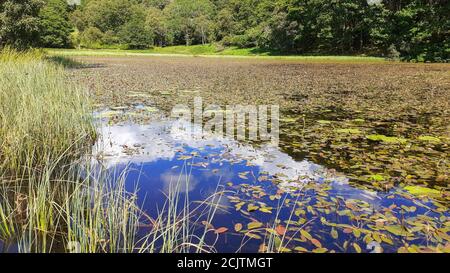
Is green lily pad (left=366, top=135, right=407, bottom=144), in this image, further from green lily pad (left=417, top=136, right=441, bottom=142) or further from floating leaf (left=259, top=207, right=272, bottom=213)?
floating leaf (left=259, top=207, right=272, bottom=213)

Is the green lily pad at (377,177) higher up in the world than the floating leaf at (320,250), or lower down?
higher up

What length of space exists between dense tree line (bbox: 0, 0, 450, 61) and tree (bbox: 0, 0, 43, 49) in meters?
0.05

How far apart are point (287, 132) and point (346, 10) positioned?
119ft

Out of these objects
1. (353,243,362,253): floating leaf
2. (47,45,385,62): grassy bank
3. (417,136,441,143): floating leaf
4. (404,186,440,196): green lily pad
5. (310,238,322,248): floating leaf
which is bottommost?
(353,243,362,253): floating leaf

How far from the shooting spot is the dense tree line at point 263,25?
29580 mm

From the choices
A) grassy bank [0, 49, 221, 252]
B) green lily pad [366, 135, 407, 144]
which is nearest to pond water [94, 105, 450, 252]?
grassy bank [0, 49, 221, 252]

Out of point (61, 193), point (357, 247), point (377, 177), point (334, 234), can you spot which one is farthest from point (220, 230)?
point (377, 177)

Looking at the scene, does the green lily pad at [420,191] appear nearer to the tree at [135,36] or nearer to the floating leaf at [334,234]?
the floating leaf at [334,234]

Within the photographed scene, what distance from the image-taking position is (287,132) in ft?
23.0

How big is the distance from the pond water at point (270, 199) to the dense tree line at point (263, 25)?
19.0m

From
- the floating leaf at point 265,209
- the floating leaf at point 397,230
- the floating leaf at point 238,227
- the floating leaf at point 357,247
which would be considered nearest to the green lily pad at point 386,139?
the floating leaf at point 397,230
